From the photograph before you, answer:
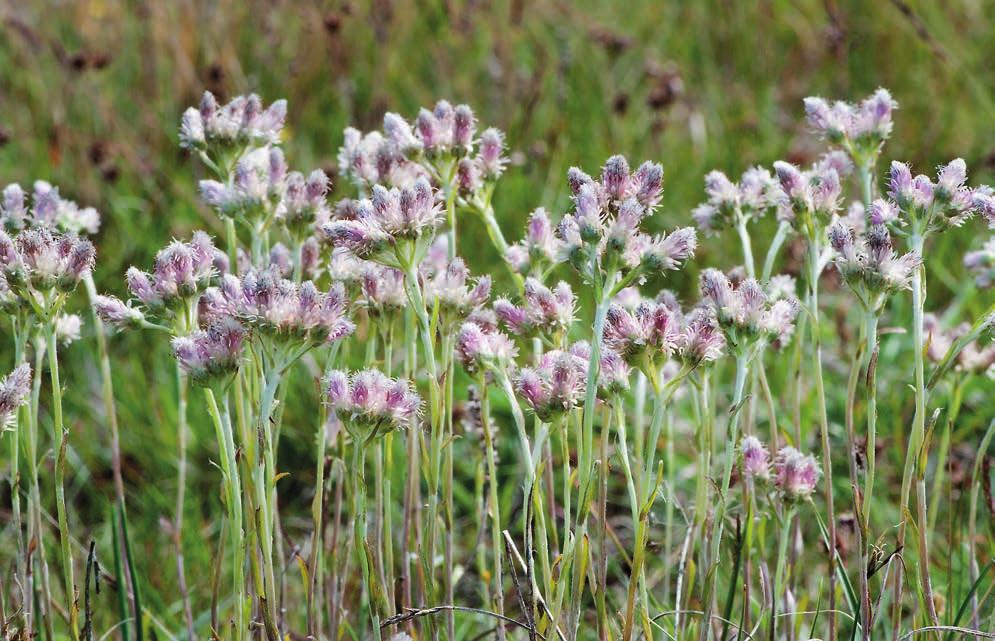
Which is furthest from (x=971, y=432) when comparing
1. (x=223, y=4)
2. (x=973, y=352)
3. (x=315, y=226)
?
(x=223, y=4)

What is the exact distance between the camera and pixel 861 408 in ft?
9.66

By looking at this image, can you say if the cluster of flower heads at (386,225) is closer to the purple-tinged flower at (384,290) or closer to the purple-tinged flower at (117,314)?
the purple-tinged flower at (384,290)

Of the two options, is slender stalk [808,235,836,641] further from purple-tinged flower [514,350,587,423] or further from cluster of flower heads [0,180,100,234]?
cluster of flower heads [0,180,100,234]

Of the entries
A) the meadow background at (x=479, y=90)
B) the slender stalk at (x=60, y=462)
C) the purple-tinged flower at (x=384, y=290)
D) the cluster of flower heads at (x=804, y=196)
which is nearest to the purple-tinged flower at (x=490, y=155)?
the purple-tinged flower at (x=384, y=290)

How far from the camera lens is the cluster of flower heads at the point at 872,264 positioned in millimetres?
1470

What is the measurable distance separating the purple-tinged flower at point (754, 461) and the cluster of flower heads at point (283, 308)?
651mm

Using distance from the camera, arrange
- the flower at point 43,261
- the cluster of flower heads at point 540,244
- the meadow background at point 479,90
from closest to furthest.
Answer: the flower at point 43,261 → the cluster of flower heads at point 540,244 → the meadow background at point 479,90

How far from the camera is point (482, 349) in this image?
154 cm

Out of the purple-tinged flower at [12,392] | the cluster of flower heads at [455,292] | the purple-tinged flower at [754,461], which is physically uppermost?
the cluster of flower heads at [455,292]

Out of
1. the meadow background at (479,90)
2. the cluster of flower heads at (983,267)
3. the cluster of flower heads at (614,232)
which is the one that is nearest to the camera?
the cluster of flower heads at (614,232)

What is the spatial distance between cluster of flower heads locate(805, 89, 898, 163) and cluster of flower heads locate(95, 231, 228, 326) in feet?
3.16

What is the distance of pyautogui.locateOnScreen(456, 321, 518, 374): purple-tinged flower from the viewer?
→ 5.06 feet

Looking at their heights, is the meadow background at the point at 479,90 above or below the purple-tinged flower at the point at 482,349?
above

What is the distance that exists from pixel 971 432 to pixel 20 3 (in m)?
4.49
